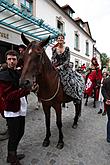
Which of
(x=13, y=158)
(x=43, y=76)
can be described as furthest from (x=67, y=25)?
(x=13, y=158)

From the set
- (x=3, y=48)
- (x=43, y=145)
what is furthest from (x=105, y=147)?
(x=3, y=48)

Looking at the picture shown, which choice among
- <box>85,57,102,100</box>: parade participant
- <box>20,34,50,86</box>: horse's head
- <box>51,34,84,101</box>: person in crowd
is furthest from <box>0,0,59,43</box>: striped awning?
<box>20,34,50,86</box>: horse's head

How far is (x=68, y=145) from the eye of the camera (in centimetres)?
392

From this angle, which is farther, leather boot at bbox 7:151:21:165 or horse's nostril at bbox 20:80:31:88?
leather boot at bbox 7:151:21:165

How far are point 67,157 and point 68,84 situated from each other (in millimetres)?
1558

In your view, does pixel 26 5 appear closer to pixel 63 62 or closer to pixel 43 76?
pixel 63 62

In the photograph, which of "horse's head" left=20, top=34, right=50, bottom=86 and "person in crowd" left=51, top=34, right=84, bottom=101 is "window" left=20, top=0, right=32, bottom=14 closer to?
"person in crowd" left=51, top=34, right=84, bottom=101

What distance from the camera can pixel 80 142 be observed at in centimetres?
408

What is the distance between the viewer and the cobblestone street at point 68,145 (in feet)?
10.8

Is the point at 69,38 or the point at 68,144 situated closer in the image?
the point at 68,144

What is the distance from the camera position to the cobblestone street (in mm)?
3283

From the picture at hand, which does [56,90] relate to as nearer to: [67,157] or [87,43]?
[67,157]

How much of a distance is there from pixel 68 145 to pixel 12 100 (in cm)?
185

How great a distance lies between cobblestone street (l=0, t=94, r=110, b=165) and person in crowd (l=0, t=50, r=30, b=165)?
56 centimetres
